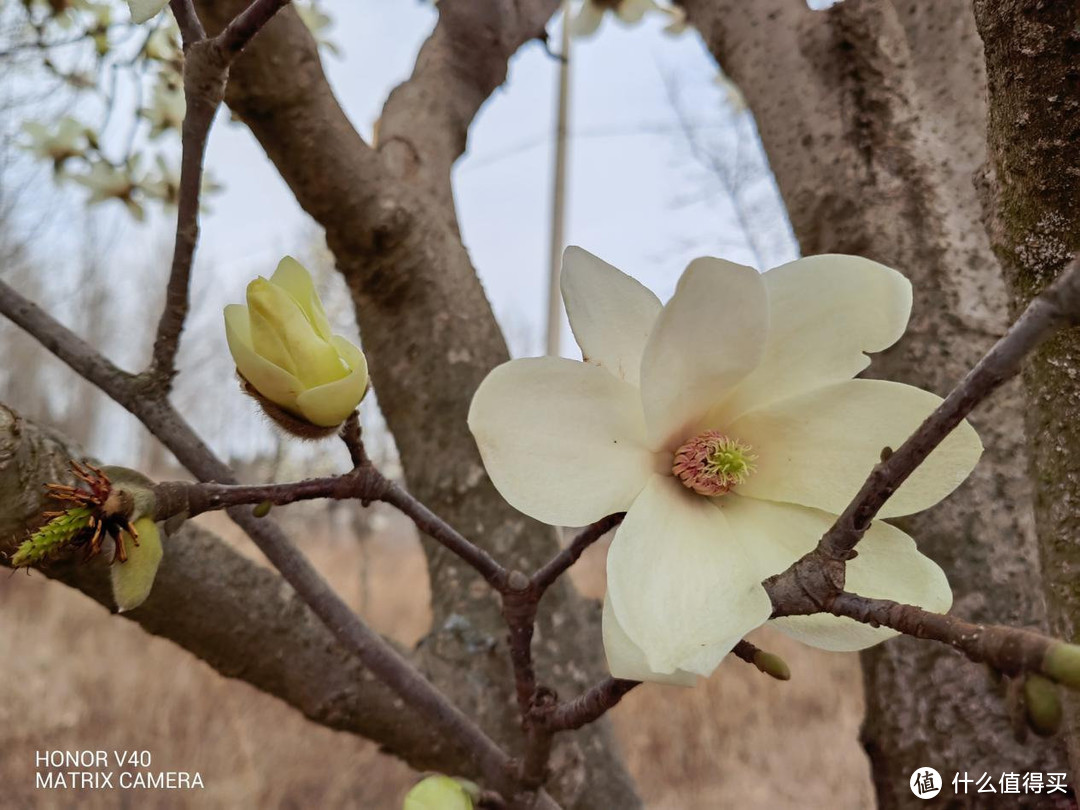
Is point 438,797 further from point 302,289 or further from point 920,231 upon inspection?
point 920,231

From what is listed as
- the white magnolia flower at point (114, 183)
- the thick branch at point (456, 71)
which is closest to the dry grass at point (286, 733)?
the white magnolia flower at point (114, 183)

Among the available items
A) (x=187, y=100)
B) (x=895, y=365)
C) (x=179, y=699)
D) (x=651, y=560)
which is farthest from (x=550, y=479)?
(x=179, y=699)

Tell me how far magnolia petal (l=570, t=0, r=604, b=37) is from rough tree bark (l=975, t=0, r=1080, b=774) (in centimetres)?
83

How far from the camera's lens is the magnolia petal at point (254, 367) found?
28 centimetres

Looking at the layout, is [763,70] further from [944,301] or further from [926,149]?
[944,301]

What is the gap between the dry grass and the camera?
2.01 metres

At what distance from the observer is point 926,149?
758 millimetres

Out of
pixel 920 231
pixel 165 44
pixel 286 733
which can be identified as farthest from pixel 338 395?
pixel 286 733

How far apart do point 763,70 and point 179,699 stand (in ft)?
8.14

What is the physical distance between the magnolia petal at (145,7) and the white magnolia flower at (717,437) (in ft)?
0.60

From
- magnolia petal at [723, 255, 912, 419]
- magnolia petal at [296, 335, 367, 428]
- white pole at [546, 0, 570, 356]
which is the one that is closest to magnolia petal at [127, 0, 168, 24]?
magnolia petal at [296, 335, 367, 428]

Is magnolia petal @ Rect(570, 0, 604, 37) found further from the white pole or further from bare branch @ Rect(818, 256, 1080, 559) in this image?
the white pole

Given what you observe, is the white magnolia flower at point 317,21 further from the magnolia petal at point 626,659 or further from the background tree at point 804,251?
the magnolia petal at point 626,659

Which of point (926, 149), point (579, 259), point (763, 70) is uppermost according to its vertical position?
point (763, 70)
